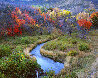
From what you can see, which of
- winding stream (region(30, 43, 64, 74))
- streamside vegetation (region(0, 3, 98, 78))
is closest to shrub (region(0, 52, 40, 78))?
streamside vegetation (region(0, 3, 98, 78))

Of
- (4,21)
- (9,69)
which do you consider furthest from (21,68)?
(4,21)

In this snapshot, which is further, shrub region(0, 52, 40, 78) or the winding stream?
the winding stream

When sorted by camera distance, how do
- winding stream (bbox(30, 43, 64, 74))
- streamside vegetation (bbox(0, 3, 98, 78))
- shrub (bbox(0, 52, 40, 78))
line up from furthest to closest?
winding stream (bbox(30, 43, 64, 74)) < streamside vegetation (bbox(0, 3, 98, 78)) < shrub (bbox(0, 52, 40, 78))

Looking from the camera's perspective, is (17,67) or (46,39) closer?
(17,67)

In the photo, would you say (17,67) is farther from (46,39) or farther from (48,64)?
(46,39)

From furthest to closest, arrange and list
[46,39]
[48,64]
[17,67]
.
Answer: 1. [46,39]
2. [48,64]
3. [17,67]

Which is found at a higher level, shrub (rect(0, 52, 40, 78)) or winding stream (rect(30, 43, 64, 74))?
shrub (rect(0, 52, 40, 78))

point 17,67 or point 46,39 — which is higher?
point 17,67

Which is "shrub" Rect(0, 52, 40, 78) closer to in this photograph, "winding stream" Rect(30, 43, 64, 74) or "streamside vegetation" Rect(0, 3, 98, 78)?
"streamside vegetation" Rect(0, 3, 98, 78)

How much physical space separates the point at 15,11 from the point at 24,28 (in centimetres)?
555

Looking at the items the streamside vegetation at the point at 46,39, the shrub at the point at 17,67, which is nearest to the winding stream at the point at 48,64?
the streamside vegetation at the point at 46,39

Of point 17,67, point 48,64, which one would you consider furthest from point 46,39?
point 17,67

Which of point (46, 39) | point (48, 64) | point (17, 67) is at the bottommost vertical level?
point (46, 39)

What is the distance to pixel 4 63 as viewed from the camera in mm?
7746
